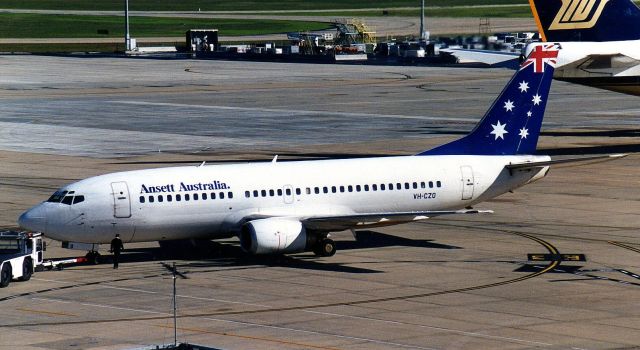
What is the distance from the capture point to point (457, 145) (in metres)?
56.5

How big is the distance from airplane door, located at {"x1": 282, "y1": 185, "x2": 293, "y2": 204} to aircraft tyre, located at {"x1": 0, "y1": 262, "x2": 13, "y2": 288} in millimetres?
11034

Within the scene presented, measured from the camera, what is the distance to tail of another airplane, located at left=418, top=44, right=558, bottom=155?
56.7 meters

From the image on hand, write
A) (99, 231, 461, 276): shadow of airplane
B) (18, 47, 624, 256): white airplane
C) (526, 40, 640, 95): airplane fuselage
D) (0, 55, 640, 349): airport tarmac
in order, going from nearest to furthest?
(0, 55, 640, 349): airport tarmac
(18, 47, 624, 256): white airplane
(99, 231, 461, 276): shadow of airplane
(526, 40, 640, 95): airplane fuselage

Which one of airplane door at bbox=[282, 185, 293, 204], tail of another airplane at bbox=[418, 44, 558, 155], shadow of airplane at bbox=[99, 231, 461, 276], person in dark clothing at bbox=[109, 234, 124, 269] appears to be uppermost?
tail of another airplane at bbox=[418, 44, 558, 155]

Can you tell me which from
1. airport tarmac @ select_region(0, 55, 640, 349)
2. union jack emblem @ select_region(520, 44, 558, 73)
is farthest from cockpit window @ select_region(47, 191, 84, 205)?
union jack emblem @ select_region(520, 44, 558, 73)

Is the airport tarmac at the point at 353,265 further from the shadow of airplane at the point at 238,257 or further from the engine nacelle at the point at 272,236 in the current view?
the engine nacelle at the point at 272,236

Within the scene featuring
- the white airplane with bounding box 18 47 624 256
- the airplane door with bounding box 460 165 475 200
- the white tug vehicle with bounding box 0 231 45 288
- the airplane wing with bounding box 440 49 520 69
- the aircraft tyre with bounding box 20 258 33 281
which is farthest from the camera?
the airplane wing with bounding box 440 49 520 69

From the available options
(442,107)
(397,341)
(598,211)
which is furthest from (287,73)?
(397,341)

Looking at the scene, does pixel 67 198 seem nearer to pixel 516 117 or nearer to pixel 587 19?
pixel 516 117

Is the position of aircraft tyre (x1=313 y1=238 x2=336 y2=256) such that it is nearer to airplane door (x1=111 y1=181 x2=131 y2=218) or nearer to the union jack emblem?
airplane door (x1=111 y1=181 x2=131 y2=218)

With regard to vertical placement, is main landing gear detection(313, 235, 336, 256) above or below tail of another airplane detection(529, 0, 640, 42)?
below

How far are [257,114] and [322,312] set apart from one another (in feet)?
249

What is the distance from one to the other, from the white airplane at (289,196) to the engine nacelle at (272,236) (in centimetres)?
4

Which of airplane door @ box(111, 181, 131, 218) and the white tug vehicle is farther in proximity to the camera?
airplane door @ box(111, 181, 131, 218)
